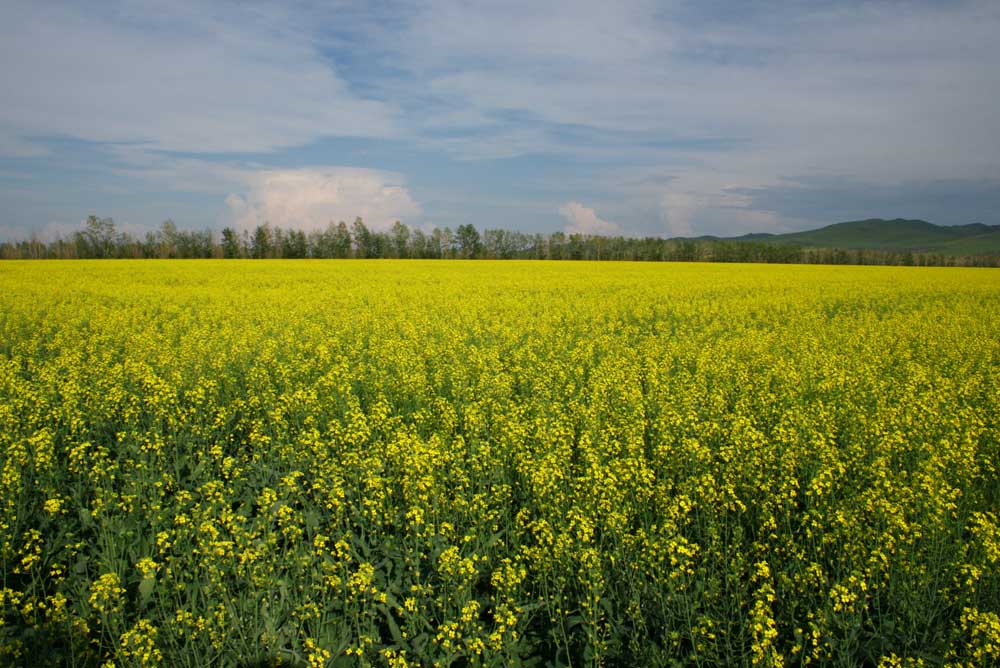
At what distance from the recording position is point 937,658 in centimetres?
354

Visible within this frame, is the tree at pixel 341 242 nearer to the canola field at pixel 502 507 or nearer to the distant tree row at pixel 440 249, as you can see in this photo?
the distant tree row at pixel 440 249

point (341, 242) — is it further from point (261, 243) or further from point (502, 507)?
point (502, 507)

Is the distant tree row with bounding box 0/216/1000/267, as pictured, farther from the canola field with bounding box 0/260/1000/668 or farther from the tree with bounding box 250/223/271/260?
the canola field with bounding box 0/260/1000/668

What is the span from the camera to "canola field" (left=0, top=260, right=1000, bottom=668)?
379cm

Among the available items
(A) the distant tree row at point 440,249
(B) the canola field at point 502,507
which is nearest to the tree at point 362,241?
(A) the distant tree row at point 440,249

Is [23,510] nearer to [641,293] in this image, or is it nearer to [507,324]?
[507,324]

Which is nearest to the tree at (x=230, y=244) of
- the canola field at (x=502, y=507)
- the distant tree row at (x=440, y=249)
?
the distant tree row at (x=440, y=249)

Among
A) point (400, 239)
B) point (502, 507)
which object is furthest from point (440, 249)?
point (502, 507)

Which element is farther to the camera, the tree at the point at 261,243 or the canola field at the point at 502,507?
the tree at the point at 261,243

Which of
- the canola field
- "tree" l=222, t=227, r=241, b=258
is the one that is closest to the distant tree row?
"tree" l=222, t=227, r=241, b=258

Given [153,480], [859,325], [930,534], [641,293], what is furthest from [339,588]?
[641,293]

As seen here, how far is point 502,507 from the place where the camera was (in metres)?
5.66

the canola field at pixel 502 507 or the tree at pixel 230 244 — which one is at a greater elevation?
the tree at pixel 230 244

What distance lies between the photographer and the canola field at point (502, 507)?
149 inches
